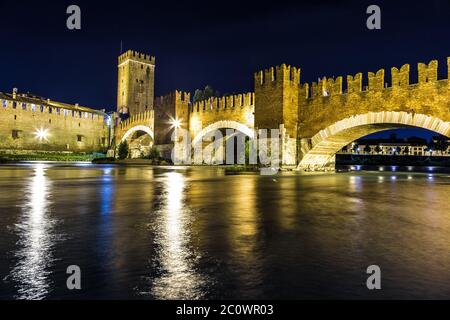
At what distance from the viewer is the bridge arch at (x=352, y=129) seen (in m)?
16.1

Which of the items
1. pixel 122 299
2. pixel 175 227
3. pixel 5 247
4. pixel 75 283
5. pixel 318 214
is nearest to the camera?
pixel 122 299

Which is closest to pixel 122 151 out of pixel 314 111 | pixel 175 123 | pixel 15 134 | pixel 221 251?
pixel 175 123

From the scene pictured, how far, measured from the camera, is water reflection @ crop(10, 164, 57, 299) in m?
2.69

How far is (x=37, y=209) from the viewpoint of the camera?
20.5 feet

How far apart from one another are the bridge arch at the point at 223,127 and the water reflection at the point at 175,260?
65.2 feet

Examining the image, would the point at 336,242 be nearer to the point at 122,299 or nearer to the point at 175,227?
the point at 175,227

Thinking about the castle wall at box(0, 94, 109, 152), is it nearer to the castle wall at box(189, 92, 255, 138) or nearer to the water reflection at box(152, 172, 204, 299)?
the castle wall at box(189, 92, 255, 138)

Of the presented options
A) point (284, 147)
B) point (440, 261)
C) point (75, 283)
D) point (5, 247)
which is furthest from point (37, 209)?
point (284, 147)

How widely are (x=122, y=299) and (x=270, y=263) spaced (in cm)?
139

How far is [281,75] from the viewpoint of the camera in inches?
831

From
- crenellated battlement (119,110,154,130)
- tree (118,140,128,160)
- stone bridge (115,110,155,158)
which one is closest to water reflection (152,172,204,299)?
tree (118,140,128,160)

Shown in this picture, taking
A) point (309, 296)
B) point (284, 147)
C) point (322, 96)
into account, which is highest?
point (322, 96)

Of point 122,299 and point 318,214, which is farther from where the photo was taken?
point 318,214

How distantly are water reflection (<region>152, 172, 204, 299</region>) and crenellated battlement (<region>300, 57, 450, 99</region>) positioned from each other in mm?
14673
